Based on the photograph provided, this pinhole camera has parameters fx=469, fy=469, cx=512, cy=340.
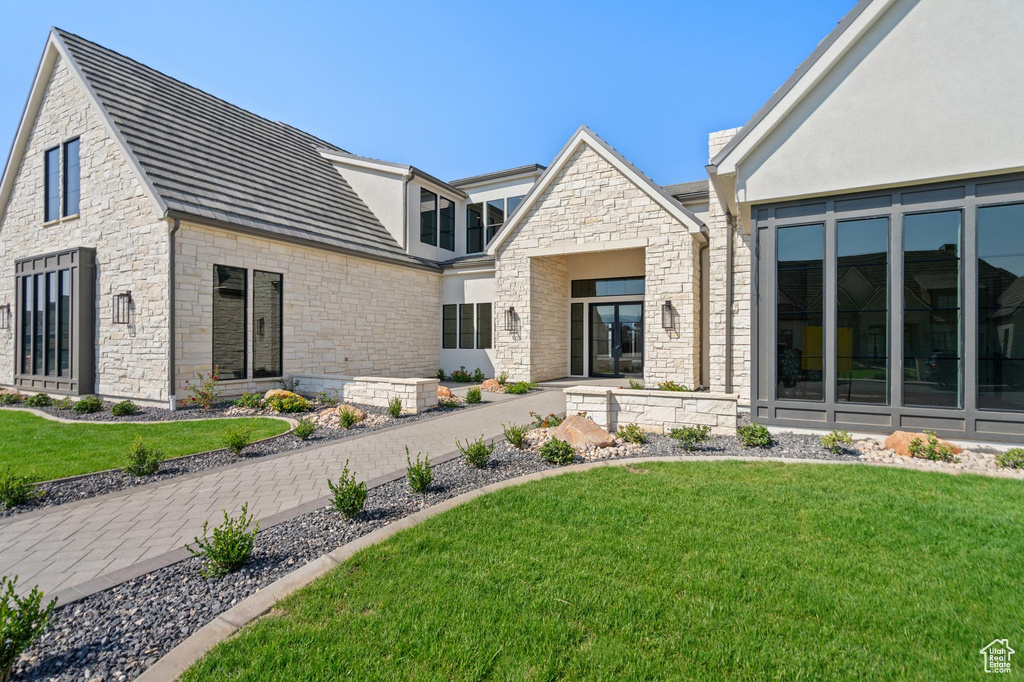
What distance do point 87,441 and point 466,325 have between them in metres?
11.6

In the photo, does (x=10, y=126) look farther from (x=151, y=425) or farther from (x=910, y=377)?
(x=910, y=377)

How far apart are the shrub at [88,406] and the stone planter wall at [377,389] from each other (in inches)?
160

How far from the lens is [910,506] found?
460 cm

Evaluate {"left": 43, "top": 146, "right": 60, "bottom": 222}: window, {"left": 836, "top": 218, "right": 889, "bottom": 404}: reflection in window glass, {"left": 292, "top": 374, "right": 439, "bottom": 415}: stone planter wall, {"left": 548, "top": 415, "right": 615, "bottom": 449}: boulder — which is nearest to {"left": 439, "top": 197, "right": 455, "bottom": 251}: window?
{"left": 292, "top": 374, "right": 439, "bottom": 415}: stone planter wall

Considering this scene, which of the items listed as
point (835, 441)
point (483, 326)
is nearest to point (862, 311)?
point (835, 441)

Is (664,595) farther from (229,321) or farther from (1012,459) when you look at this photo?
(229,321)

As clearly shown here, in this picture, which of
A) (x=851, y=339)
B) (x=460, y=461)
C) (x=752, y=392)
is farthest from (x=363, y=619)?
(x=851, y=339)

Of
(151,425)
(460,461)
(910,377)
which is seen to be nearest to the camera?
(460,461)

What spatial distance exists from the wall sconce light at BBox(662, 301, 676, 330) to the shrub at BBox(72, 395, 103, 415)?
1393 centimetres

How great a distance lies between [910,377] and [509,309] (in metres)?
10.4

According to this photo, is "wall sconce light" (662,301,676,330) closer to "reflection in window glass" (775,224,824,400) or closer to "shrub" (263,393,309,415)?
"reflection in window glass" (775,224,824,400)

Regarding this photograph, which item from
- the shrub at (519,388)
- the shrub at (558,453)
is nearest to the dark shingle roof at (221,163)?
the shrub at (519,388)

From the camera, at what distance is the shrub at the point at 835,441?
269 inches

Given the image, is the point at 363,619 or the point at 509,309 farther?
the point at 509,309
